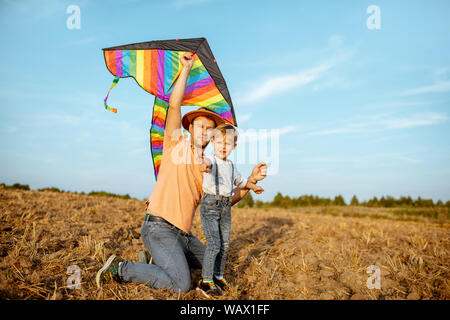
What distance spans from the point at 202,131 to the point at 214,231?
113 centimetres

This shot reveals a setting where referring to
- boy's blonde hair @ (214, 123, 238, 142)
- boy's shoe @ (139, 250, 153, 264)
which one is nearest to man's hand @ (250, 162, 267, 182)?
boy's blonde hair @ (214, 123, 238, 142)

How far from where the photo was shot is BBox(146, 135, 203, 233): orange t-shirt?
122 inches

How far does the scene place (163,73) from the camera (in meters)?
3.40

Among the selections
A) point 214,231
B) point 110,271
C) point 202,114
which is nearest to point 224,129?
point 202,114

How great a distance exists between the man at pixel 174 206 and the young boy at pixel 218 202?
0.49 ft

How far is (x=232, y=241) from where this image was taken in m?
5.06

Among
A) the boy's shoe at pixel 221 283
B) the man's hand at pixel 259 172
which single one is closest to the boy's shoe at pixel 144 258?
the boy's shoe at pixel 221 283

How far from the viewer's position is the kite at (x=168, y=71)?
→ 319cm

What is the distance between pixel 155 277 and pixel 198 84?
220cm

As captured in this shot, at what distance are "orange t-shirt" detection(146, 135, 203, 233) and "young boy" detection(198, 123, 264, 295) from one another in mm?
172
